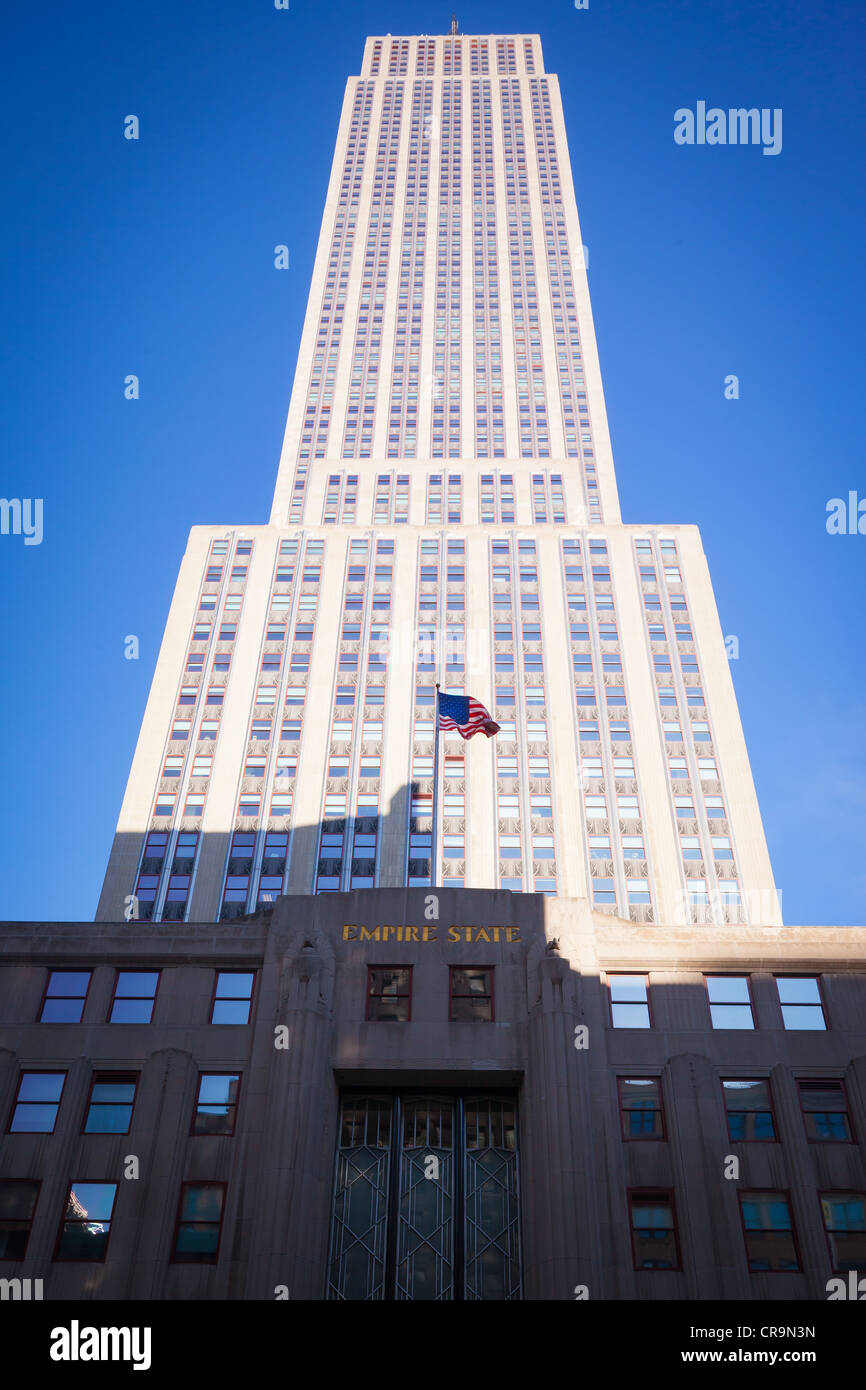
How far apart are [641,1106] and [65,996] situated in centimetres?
1838

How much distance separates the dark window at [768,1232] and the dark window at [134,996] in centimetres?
1883

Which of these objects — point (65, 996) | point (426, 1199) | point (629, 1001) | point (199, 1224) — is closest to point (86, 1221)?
point (199, 1224)

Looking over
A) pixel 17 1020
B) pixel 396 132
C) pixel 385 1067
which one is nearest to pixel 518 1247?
pixel 385 1067

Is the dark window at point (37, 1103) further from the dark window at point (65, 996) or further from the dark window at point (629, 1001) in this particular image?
the dark window at point (629, 1001)

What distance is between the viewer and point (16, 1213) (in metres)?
31.2

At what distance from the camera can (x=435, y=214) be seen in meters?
153

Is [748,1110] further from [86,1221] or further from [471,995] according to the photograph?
[86,1221]

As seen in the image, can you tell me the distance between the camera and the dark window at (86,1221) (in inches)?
1203

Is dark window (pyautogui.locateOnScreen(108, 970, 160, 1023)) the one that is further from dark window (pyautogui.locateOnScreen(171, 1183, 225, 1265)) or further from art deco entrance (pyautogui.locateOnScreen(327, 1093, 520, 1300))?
art deco entrance (pyautogui.locateOnScreen(327, 1093, 520, 1300))

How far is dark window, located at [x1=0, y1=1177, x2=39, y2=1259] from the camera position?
3061cm

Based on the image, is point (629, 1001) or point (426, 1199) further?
point (629, 1001)

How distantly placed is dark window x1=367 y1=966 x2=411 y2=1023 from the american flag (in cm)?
1263

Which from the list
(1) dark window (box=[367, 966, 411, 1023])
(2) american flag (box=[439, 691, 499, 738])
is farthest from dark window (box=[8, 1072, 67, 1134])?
(2) american flag (box=[439, 691, 499, 738])

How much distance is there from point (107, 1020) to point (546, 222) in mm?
141822
